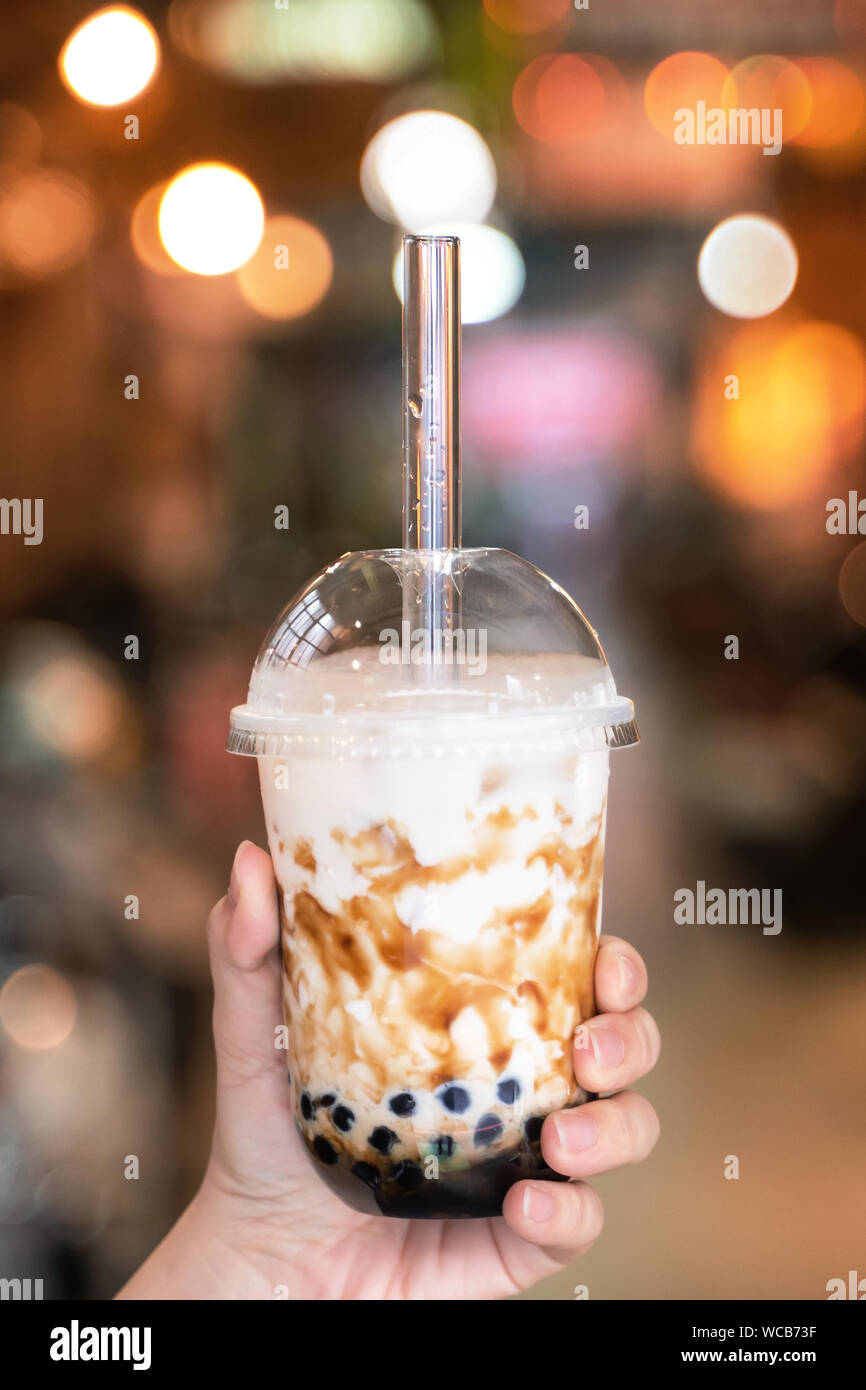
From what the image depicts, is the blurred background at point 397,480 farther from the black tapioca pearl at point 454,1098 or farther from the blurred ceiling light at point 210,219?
the black tapioca pearl at point 454,1098

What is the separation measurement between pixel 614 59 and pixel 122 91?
808 millimetres

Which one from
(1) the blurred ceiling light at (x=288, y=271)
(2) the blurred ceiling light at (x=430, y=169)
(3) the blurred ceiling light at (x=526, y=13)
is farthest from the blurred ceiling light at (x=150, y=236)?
(3) the blurred ceiling light at (x=526, y=13)

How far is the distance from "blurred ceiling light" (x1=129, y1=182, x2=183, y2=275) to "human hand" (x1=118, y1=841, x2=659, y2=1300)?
1437mm

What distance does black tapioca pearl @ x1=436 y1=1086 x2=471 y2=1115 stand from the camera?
28.6 inches

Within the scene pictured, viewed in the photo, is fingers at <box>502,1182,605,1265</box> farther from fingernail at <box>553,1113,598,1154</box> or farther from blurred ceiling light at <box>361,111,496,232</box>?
blurred ceiling light at <box>361,111,496,232</box>

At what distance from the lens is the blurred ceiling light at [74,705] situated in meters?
2.03

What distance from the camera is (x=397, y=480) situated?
2.11 metres

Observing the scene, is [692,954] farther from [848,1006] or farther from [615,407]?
[615,407]

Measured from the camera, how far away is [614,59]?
6.45 ft

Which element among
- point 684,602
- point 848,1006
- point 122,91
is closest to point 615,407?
point 684,602

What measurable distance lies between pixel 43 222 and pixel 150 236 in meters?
0.18

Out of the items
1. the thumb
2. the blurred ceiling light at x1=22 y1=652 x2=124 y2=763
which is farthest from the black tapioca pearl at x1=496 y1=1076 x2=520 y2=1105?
the blurred ceiling light at x1=22 y1=652 x2=124 y2=763

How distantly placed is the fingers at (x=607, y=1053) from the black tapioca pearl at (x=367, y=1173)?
141mm
